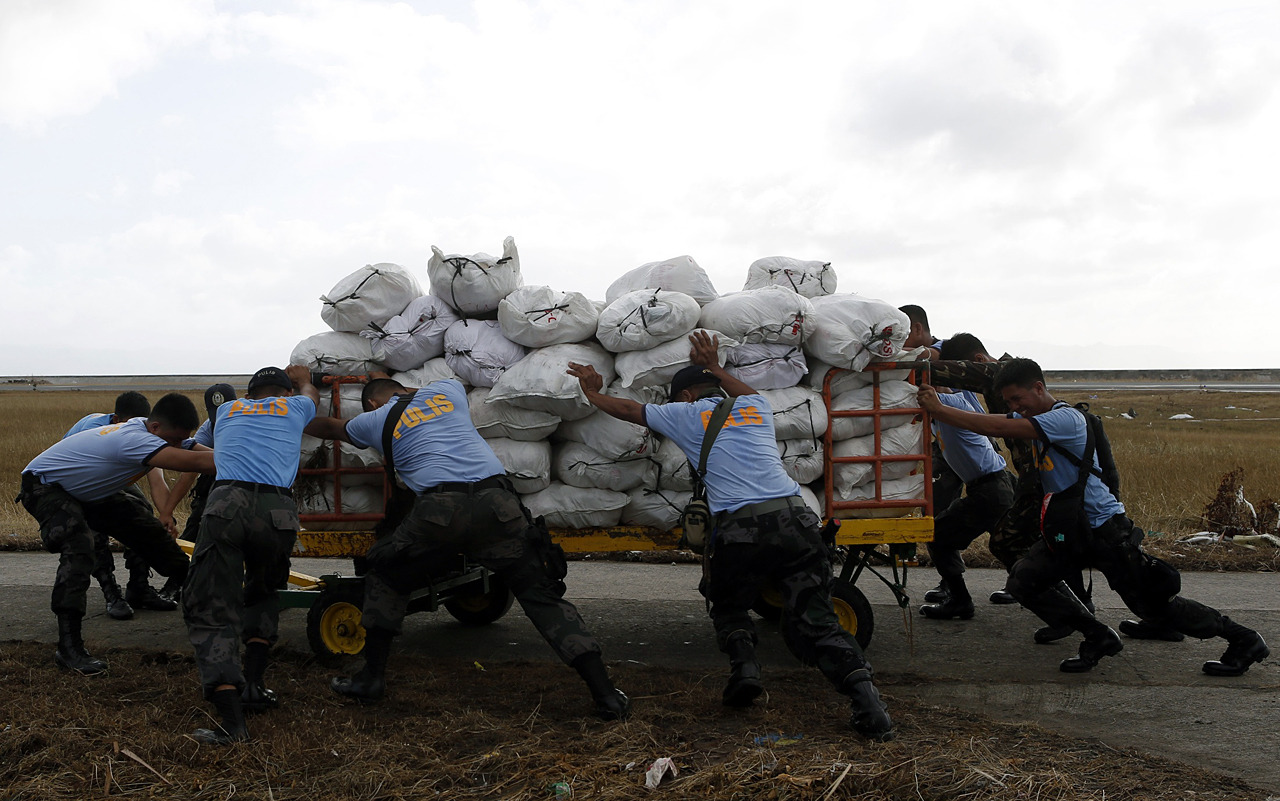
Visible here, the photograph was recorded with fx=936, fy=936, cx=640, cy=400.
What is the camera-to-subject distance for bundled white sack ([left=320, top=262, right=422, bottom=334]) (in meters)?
5.43

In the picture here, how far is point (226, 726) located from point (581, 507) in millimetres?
2068

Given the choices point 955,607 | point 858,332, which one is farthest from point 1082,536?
point 858,332

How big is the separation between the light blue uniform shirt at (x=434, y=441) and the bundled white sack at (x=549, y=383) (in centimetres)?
36

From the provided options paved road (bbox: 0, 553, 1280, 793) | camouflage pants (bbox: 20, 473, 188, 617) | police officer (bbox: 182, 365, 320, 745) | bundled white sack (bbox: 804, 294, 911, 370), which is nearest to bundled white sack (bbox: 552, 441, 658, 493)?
paved road (bbox: 0, 553, 1280, 793)

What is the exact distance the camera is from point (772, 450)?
4.55 m

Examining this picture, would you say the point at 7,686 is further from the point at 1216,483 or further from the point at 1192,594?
the point at 1216,483

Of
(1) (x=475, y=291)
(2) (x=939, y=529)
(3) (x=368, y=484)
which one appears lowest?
(2) (x=939, y=529)

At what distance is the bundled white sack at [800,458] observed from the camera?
5.09 metres

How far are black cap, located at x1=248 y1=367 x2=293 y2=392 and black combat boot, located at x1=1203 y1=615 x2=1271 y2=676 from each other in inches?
194

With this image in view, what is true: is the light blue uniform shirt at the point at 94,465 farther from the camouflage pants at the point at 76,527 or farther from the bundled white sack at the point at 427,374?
the bundled white sack at the point at 427,374

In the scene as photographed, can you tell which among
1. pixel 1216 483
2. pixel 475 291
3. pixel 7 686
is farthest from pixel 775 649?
pixel 1216 483

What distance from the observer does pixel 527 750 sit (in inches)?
145

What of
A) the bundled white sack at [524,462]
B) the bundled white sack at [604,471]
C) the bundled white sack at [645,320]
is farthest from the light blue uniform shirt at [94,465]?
the bundled white sack at [645,320]

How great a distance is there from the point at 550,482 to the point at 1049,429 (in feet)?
8.89
